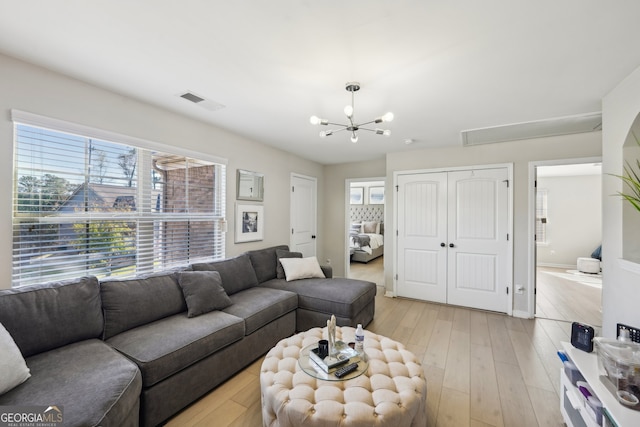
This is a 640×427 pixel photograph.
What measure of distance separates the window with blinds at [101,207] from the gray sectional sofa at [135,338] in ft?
1.11

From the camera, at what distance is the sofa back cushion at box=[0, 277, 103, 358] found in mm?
1563

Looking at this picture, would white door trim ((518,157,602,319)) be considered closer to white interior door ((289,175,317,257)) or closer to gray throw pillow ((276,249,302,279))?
gray throw pillow ((276,249,302,279))

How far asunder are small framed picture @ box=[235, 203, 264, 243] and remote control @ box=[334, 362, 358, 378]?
7.81 feet

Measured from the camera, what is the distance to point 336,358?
172 centimetres

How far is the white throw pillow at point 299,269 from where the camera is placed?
350 cm

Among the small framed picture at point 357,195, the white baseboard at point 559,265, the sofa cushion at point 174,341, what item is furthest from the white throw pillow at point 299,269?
the white baseboard at point 559,265

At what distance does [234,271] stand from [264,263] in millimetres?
582

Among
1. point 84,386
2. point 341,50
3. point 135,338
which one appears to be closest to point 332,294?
point 135,338

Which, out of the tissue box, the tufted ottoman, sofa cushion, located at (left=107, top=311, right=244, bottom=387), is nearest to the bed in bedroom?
sofa cushion, located at (left=107, top=311, right=244, bottom=387)

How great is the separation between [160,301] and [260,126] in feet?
7.15

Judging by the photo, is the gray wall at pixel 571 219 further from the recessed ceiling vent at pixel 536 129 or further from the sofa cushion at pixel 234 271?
the sofa cushion at pixel 234 271

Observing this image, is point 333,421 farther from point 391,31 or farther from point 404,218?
point 404,218

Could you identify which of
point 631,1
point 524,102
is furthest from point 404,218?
point 631,1

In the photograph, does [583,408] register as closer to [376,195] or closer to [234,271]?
[234,271]
